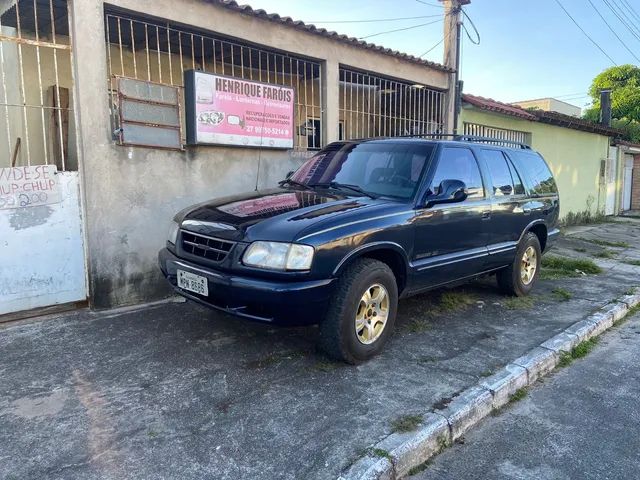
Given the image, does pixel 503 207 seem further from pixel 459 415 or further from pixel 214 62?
pixel 214 62

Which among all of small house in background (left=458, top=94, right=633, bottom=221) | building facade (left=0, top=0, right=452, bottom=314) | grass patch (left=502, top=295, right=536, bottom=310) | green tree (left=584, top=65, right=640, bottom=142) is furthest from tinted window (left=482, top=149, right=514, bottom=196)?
green tree (left=584, top=65, right=640, bottom=142)

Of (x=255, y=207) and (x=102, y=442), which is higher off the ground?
(x=255, y=207)

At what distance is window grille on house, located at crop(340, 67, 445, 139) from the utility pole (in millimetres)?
171

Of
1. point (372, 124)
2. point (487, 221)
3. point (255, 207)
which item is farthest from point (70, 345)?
point (372, 124)

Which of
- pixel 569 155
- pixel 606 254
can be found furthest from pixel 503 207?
pixel 569 155

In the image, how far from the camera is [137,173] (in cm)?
541

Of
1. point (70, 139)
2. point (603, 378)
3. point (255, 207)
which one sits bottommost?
point (603, 378)

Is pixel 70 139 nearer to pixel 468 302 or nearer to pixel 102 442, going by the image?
pixel 102 442

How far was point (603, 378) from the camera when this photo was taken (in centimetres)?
402

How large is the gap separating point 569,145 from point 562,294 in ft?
31.1

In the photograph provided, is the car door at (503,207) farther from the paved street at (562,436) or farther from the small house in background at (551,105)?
the small house in background at (551,105)

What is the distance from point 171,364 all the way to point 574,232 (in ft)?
38.5

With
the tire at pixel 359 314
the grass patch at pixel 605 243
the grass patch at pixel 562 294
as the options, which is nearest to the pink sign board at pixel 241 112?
the tire at pixel 359 314

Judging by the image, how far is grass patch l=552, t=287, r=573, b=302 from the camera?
6.12 meters
